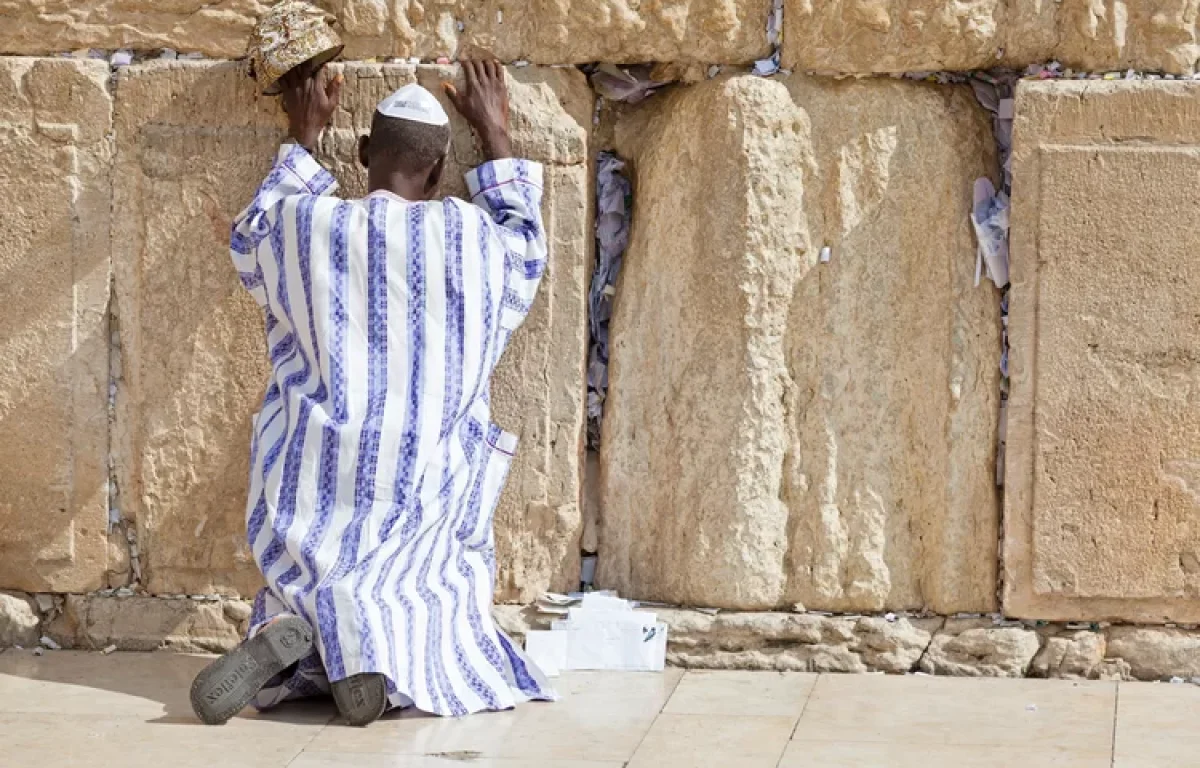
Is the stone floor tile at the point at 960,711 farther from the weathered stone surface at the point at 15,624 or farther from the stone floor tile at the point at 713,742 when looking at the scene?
the weathered stone surface at the point at 15,624

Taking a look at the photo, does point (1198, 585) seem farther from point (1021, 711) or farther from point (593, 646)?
point (593, 646)

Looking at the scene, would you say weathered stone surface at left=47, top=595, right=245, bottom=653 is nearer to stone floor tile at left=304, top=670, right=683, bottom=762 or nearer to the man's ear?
stone floor tile at left=304, top=670, right=683, bottom=762

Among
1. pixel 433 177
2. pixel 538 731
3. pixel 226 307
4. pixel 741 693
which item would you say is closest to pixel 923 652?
pixel 741 693

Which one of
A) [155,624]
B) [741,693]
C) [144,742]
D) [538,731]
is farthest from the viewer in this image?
[155,624]

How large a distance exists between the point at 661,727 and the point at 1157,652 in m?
1.32

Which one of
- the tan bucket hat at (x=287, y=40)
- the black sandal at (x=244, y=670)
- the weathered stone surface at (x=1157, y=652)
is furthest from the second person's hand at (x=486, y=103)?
the weathered stone surface at (x=1157, y=652)

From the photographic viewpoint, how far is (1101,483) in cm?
459

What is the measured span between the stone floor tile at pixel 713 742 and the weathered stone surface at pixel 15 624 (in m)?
1.76

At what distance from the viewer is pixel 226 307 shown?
480 cm

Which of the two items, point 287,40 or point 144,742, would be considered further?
point 287,40

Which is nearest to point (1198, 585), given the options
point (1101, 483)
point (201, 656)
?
point (1101, 483)

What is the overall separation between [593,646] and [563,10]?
1.59 m

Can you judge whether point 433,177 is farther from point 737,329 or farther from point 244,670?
point 244,670

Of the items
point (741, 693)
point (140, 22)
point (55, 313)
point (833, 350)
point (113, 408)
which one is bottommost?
point (741, 693)
